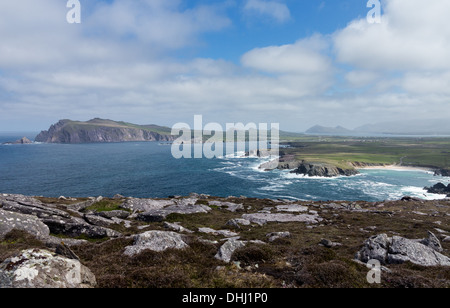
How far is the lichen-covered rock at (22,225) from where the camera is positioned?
1520cm

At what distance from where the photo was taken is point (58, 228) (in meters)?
17.2

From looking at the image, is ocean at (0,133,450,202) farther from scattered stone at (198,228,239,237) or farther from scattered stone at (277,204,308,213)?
scattered stone at (198,228,239,237)

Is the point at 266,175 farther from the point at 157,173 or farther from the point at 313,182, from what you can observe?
the point at 157,173

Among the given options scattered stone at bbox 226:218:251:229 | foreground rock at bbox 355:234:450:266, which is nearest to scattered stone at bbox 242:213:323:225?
scattered stone at bbox 226:218:251:229

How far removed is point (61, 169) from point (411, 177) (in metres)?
201

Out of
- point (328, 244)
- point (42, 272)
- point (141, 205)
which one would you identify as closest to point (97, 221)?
point (141, 205)

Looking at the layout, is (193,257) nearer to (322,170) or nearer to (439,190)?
(439,190)

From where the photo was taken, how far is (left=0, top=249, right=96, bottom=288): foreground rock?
728cm

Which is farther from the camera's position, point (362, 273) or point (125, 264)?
point (125, 264)

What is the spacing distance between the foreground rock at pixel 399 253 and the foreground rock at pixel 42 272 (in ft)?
49.6

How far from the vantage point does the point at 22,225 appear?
1580cm

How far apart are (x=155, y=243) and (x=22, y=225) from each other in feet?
34.6

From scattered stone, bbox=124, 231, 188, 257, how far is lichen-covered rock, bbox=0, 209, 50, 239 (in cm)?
727
